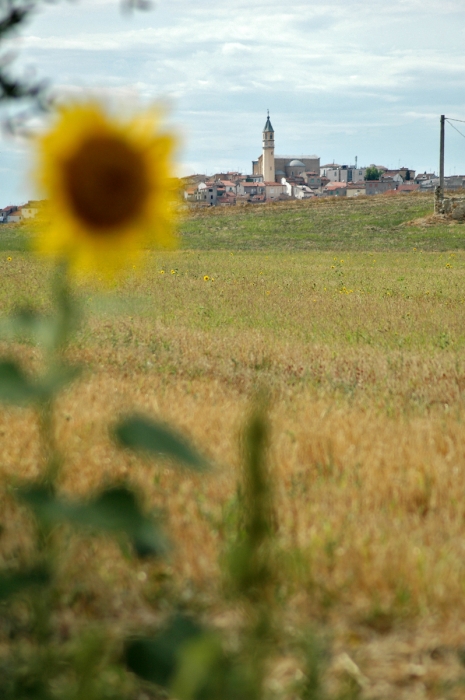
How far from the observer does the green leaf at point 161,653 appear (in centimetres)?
144

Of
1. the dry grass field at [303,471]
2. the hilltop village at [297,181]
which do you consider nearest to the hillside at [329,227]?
the dry grass field at [303,471]

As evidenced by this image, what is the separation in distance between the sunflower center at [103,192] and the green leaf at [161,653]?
0.72 metres

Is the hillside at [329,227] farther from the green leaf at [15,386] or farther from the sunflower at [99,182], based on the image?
the green leaf at [15,386]

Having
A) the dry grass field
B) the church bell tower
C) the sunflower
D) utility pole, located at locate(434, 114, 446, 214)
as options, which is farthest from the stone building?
the sunflower

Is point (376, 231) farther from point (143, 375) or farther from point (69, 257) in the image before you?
point (69, 257)

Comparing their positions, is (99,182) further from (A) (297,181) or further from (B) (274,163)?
(B) (274,163)

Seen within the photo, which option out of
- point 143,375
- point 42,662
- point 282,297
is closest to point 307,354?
point 143,375

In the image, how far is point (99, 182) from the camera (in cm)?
151

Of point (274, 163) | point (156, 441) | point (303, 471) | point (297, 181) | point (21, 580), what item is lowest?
point (303, 471)

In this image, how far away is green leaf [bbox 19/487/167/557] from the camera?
128cm

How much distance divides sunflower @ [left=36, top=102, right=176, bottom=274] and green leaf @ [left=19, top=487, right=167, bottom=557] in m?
0.45

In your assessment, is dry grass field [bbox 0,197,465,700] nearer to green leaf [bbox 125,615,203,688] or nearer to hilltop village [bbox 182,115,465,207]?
green leaf [bbox 125,615,203,688]

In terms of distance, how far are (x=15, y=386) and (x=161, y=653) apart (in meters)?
0.51

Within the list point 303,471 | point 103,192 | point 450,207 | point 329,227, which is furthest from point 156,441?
point 450,207
